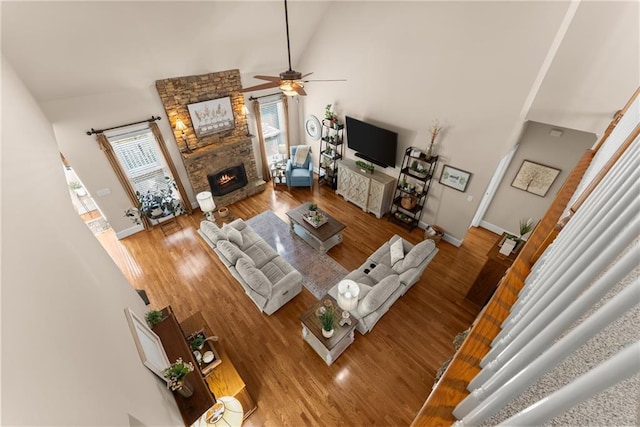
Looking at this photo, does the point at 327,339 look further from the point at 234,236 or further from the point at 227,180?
the point at 227,180

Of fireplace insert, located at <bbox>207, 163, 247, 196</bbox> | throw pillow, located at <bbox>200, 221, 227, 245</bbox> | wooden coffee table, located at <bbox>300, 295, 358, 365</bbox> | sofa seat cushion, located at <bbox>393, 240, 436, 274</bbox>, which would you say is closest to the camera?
wooden coffee table, located at <bbox>300, 295, 358, 365</bbox>

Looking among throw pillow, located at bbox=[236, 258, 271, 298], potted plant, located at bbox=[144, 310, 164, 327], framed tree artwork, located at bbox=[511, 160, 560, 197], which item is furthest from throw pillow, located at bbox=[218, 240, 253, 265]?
framed tree artwork, located at bbox=[511, 160, 560, 197]

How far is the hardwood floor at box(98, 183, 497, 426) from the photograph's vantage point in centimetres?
360

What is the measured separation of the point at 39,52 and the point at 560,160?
8.46 metres

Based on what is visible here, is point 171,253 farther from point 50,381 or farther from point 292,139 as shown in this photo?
point 50,381

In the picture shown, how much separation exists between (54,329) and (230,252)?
337 cm

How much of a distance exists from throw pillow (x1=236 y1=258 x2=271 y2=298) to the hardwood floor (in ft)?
2.30

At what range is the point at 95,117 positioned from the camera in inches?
199

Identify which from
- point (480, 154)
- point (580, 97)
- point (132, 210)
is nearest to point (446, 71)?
point (480, 154)

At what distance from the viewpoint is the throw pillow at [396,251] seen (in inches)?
188

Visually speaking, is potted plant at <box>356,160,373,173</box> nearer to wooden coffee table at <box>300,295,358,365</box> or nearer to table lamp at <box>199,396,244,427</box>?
wooden coffee table at <box>300,295,358,365</box>

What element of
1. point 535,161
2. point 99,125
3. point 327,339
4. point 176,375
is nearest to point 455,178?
point 535,161

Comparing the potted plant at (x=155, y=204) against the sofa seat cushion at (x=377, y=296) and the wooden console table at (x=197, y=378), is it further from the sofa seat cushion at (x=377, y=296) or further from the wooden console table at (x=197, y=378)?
the sofa seat cushion at (x=377, y=296)

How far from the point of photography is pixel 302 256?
5715 mm
